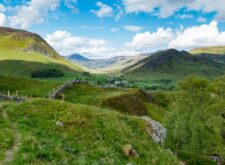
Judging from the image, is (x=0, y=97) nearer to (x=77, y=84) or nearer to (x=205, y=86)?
(x=77, y=84)

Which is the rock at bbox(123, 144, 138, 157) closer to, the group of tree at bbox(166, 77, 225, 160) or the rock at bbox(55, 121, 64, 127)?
the rock at bbox(55, 121, 64, 127)

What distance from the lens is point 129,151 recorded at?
93.0 ft

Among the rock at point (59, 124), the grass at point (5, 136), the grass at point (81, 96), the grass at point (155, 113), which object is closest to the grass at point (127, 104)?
the grass at point (81, 96)

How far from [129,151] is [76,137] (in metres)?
4.87

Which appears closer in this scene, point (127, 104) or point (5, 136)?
point (5, 136)

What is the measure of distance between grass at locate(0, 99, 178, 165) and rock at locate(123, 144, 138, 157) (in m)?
0.38

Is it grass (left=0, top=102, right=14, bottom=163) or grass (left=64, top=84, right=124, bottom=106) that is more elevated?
grass (left=0, top=102, right=14, bottom=163)

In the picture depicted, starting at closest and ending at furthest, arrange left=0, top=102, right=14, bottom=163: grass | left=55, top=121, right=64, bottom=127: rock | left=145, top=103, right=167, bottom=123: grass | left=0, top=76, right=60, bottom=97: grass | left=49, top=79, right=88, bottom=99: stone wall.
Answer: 1. left=0, top=102, right=14, bottom=163: grass
2. left=55, top=121, right=64, bottom=127: rock
3. left=49, top=79, right=88, bottom=99: stone wall
4. left=0, top=76, right=60, bottom=97: grass
5. left=145, top=103, right=167, bottom=123: grass

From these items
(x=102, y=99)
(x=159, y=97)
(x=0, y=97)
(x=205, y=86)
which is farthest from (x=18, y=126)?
(x=159, y=97)

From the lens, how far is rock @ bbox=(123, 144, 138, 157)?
92.5 feet

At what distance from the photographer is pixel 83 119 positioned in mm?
33969

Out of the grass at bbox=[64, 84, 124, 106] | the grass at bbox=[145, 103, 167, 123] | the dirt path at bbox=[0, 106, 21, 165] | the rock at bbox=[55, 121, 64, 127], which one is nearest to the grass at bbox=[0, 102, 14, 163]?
the dirt path at bbox=[0, 106, 21, 165]

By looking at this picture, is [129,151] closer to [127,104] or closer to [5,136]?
[5,136]

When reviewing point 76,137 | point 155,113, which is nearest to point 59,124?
point 76,137
